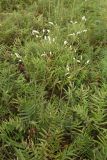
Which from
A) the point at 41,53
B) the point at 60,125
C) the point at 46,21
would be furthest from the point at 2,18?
the point at 60,125

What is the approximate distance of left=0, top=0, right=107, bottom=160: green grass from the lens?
215cm

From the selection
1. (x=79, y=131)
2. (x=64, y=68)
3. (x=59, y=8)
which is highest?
(x=59, y=8)

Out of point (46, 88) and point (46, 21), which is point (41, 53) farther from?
point (46, 21)

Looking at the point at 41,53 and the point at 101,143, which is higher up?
the point at 41,53

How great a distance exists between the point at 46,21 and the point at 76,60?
929 millimetres

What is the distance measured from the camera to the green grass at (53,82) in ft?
7.05

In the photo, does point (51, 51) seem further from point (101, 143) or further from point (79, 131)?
point (101, 143)

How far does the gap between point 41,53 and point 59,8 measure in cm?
84

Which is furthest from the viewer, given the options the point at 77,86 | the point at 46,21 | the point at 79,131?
the point at 46,21

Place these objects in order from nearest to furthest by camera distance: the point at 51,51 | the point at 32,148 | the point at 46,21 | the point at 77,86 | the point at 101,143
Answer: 1. the point at 32,148
2. the point at 101,143
3. the point at 77,86
4. the point at 51,51
5. the point at 46,21

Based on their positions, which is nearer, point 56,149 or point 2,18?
point 56,149

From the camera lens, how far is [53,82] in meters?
2.72

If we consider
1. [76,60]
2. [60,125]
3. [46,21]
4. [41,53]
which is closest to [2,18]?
[46,21]

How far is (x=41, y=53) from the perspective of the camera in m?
2.94
